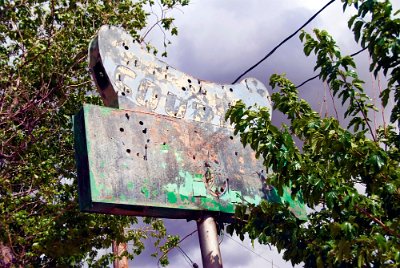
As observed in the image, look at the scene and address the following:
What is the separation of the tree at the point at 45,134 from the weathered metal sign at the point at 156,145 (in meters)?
4.41

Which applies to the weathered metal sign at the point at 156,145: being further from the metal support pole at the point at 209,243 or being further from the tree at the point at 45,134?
the tree at the point at 45,134

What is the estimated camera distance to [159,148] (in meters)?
6.34

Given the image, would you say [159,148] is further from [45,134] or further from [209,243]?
[45,134]

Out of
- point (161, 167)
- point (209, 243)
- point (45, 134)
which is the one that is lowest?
point (209, 243)

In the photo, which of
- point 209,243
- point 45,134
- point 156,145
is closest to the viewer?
point 209,243

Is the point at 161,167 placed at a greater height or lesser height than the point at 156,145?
lesser

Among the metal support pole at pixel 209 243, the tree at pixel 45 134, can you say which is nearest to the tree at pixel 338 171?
the metal support pole at pixel 209 243

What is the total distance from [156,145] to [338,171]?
5.96 ft

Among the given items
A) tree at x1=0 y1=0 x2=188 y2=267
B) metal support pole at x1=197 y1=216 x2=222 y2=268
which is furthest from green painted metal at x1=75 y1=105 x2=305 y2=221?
tree at x1=0 y1=0 x2=188 y2=267

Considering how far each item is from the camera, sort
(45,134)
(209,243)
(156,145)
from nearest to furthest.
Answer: (209,243)
(156,145)
(45,134)

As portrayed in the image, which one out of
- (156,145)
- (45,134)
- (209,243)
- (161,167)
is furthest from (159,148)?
(45,134)

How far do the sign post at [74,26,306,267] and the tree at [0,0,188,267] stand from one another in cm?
441

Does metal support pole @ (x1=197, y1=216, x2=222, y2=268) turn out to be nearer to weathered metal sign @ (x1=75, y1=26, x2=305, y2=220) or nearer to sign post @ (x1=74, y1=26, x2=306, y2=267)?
sign post @ (x1=74, y1=26, x2=306, y2=267)

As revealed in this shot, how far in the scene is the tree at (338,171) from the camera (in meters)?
5.43
